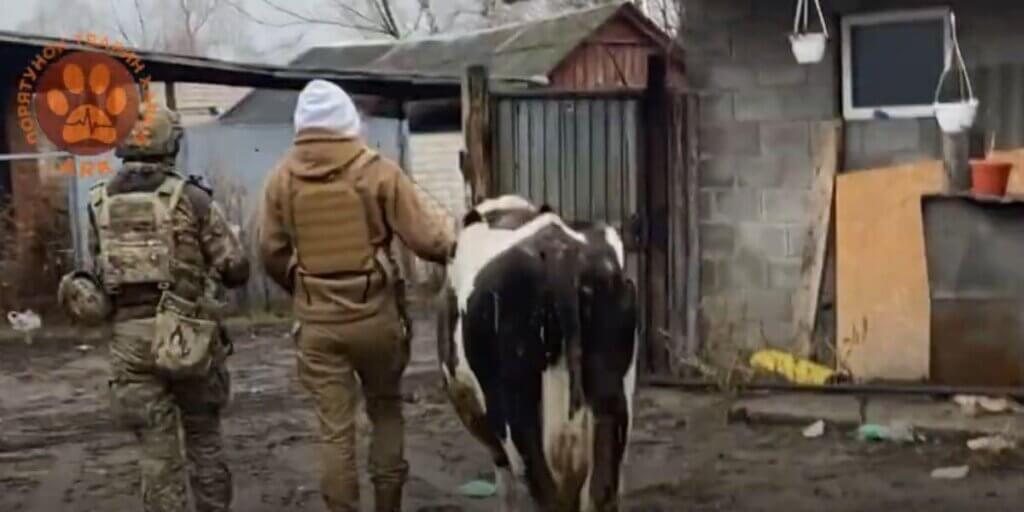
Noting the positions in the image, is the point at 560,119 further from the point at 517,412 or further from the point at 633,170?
the point at 517,412

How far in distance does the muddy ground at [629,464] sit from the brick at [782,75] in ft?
6.37

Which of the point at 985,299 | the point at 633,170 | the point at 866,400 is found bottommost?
the point at 866,400

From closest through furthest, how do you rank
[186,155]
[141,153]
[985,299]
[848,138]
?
[141,153] < [985,299] < [848,138] < [186,155]

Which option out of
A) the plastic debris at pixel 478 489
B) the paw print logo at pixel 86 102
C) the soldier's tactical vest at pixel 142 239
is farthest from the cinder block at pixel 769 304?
the paw print logo at pixel 86 102

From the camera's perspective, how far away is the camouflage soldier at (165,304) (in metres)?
5.83

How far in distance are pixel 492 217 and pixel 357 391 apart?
0.85 m

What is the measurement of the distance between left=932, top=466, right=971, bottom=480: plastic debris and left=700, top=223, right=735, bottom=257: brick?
2627 mm

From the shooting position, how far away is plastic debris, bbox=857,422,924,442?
8.00 m

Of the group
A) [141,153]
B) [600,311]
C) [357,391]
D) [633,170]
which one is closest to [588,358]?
[600,311]

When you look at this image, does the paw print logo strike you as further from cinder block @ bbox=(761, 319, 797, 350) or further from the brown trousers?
the brown trousers

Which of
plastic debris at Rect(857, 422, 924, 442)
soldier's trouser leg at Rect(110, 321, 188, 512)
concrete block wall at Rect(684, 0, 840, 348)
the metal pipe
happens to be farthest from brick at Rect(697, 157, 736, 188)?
soldier's trouser leg at Rect(110, 321, 188, 512)

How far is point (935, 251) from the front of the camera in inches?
337

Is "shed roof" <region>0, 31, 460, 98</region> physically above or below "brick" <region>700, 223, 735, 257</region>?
above

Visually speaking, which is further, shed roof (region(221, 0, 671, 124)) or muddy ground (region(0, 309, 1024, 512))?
shed roof (region(221, 0, 671, 124))
